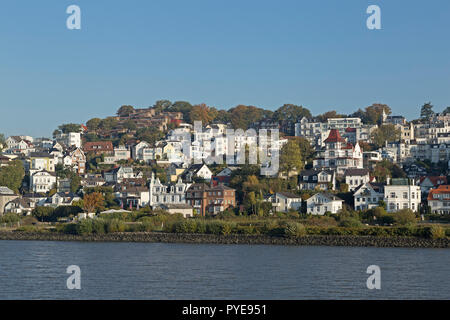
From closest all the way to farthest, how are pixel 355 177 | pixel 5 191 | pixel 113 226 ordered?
pixel 113 226
pixel 355 177
pixel 5 191

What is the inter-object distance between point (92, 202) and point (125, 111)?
61703mm

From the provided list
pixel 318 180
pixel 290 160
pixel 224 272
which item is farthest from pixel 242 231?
pixel 290 160

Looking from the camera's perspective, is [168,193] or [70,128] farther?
[70,128]

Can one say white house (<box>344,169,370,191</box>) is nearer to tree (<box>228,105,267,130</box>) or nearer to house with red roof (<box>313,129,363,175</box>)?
house with red roof (<box>313,129,363,175</box>)

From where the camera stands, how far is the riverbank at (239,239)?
142 ft

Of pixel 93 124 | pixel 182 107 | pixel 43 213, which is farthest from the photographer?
pixel 182 107

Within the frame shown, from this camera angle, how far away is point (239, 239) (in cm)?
4700

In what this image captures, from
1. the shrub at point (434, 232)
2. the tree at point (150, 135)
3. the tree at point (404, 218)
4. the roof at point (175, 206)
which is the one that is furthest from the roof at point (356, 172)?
the tree at point (150, 135)

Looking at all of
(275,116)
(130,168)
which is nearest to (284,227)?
(130,168)

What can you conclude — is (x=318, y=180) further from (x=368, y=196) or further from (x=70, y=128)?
(x=70, y=128)

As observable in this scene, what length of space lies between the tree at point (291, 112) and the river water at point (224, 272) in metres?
70.5

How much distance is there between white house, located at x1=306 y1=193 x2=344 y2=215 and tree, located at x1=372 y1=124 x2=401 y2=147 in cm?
3244

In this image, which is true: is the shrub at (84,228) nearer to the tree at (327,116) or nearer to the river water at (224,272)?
the river water at (224,272)
